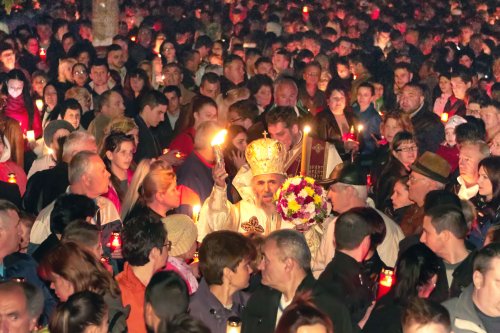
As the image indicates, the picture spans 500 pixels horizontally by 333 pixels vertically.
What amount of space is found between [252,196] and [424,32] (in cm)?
1360

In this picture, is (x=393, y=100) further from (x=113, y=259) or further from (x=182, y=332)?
Answer: (x=182, y=332)

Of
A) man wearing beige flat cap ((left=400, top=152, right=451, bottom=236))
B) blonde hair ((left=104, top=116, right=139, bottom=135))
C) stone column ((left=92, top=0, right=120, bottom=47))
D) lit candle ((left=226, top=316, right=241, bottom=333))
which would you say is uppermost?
lit candle ((left=226, top=316, right=241, bottom=333))

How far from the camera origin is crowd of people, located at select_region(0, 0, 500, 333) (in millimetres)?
8438

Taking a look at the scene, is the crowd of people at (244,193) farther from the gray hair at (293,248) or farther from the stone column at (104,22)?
the stone column at (104,22)

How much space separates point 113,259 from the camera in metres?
10.7

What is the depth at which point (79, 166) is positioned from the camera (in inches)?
443

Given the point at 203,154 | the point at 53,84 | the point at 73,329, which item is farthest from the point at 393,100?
the point at 73,329

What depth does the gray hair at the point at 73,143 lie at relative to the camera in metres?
12.3

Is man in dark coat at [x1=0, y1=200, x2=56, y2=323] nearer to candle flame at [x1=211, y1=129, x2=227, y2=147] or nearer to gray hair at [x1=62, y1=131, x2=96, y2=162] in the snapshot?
gray hair at [x1=62, y1=131, x2=96, y2=162]

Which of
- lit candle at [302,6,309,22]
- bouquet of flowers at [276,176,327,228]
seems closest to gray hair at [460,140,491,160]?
bouquet of flowers at [276,176,327,228]

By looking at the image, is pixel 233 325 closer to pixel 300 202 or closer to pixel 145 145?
pixel 300 202

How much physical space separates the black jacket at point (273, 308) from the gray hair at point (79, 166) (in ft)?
9.67

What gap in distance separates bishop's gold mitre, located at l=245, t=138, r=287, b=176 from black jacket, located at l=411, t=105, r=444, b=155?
392 cm

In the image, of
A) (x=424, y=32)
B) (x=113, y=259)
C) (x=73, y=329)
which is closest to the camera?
(x=73, y=329)
